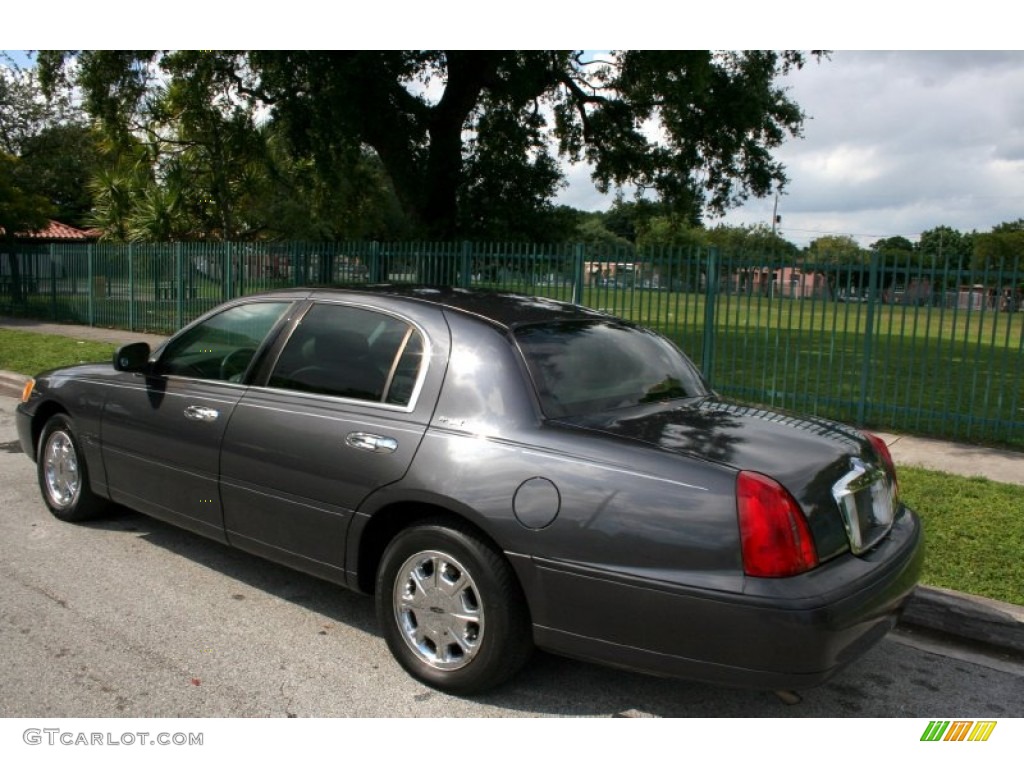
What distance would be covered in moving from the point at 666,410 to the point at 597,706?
1252mm

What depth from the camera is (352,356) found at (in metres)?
3.95

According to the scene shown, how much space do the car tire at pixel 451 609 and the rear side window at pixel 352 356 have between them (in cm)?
65

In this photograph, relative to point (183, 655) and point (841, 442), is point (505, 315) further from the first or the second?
point (183, 655)

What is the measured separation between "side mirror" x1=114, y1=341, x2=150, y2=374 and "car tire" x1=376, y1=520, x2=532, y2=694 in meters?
2.18

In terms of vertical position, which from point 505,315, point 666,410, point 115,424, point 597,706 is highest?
point 505,315

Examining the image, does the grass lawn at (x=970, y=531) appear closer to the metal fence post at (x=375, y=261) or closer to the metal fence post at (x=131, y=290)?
the metal fence post at (x=375, y=261)

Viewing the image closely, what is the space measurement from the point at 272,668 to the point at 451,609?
0.89m

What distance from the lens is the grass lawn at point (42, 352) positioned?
12227 millimetres

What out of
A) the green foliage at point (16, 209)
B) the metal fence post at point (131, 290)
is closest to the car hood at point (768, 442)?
the metal fence post at point (131, 290)

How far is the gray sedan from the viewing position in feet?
9.29

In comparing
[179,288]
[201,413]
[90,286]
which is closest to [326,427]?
[201,413]

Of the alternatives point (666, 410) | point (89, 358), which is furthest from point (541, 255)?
point (666, 410)

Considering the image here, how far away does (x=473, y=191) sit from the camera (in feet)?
64.3
